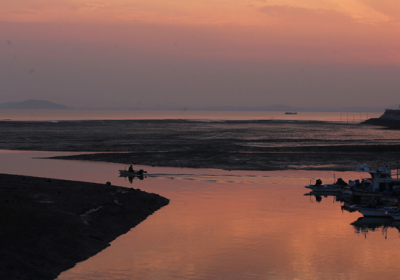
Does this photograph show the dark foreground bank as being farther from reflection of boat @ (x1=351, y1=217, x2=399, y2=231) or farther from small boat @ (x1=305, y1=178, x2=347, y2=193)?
small boat @ (x1=305, y1=178, x2=347, y2=193)

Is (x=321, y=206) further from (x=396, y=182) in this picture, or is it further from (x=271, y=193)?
(x=396, y=182)

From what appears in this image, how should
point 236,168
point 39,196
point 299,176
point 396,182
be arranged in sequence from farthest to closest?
point 236,168 < point 299,176 < point 396,182 < point 39,196

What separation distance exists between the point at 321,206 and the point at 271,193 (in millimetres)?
6265

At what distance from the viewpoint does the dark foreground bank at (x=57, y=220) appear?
959 inches

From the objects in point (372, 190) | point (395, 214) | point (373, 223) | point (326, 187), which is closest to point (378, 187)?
point (372, 190)

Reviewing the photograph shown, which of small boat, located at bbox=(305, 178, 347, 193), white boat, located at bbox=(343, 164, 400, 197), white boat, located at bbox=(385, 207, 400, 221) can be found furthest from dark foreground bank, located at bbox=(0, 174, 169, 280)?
white boat, located at bbox=(343, 164, 400, 197)

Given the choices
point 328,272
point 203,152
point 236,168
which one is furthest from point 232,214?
point 203,152

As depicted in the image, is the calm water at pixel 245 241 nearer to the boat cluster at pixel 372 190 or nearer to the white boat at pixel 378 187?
the boat cluster at pixel 372 190

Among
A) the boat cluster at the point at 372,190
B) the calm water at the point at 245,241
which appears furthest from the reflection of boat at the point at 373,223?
the boat cluster at the point at 372,190

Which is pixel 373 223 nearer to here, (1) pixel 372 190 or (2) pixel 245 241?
(1) pixel 372 190

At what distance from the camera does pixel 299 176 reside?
63.9m

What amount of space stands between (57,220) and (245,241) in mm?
12700

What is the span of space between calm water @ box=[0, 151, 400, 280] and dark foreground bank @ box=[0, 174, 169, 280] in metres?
1.09

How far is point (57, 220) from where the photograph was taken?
30672 millimetres
